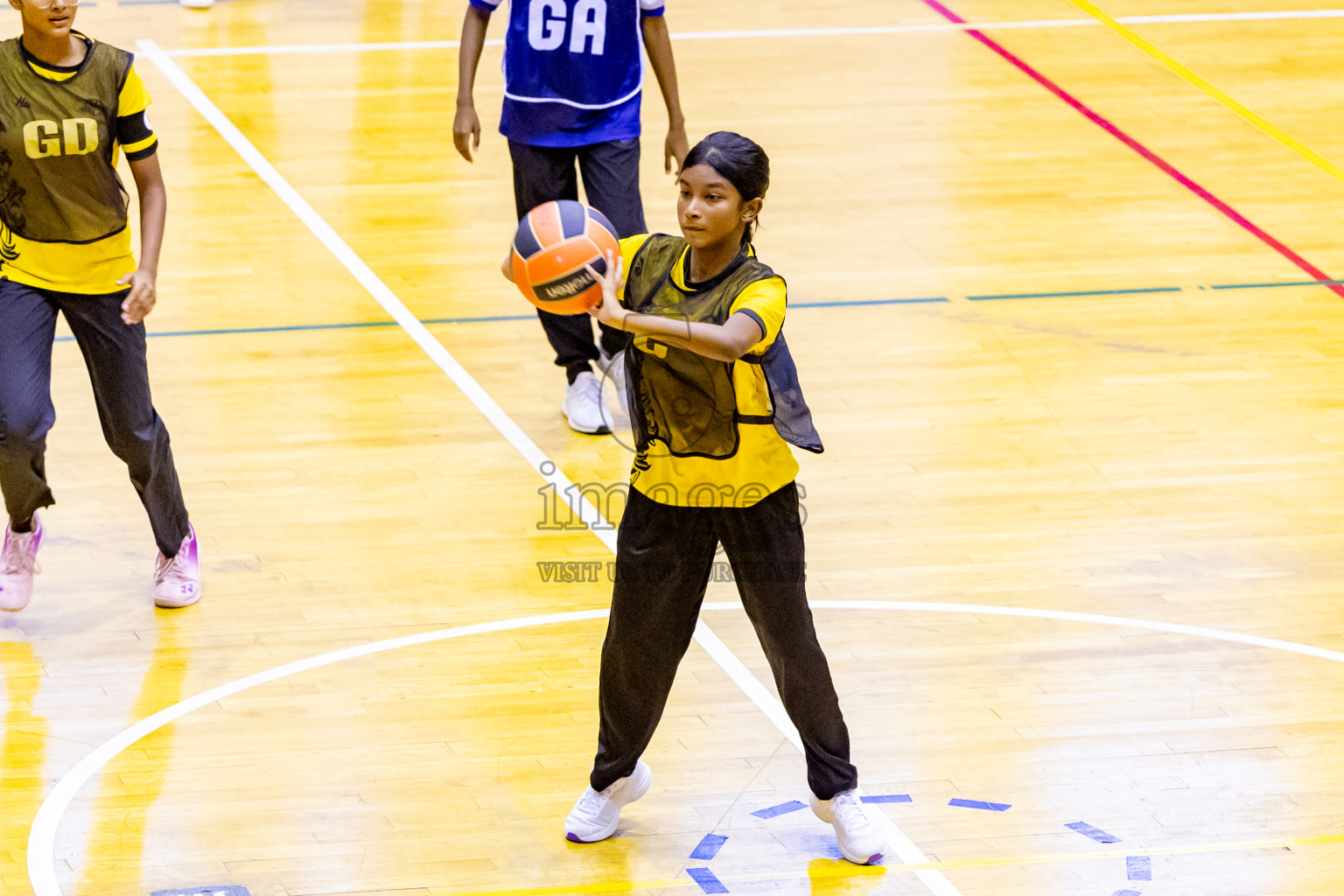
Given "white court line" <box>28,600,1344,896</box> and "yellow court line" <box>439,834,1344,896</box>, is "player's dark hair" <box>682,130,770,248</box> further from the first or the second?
"white court line" <box>28,600,1344,896</box>

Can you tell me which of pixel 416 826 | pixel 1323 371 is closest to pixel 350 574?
pixel 416 826

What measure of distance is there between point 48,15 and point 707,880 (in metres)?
2.97

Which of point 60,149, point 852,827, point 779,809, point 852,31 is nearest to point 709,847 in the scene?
point 779,809

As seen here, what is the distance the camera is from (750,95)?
1105 centimetres

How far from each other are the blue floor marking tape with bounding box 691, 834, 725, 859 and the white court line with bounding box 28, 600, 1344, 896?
0.55m

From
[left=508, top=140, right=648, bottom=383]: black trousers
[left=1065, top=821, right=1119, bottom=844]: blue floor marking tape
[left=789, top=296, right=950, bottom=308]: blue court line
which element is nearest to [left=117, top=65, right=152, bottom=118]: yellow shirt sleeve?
[left=508, top=140, right=648, bottom=383]: black trousers

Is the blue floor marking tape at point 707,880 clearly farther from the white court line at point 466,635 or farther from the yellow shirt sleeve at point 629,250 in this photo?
the yellow shirt sleeve at point 629,250

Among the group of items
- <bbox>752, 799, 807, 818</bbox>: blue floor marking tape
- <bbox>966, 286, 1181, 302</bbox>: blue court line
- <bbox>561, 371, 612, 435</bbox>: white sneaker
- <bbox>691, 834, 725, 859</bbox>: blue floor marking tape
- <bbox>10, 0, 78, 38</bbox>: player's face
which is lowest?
<bbox>561, 371, 612, 435</bbox>: white sneaker

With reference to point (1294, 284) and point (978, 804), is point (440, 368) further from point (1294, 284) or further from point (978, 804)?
A: point (1294, 284)

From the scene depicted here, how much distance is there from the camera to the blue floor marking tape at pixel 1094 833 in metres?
4.62

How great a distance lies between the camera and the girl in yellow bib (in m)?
4.01

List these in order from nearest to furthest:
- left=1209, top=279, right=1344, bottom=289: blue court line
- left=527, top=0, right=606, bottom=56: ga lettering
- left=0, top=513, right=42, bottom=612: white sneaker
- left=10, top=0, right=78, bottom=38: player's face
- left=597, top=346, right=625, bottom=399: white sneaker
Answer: left=10, top=0, right=78, bottom=38: player's face, left=0, top=513, right=42, bottom=612: white sneaker, left=527, top=0, right=606, bottom=56: ga lettering, left=597, top=346, right=625, bottom=399: white sneaker, left=1209, top=279, right=1344, bottom=289: blue court line

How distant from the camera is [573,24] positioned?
6914 mm

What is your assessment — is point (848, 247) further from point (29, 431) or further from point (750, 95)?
point (29, 431)
